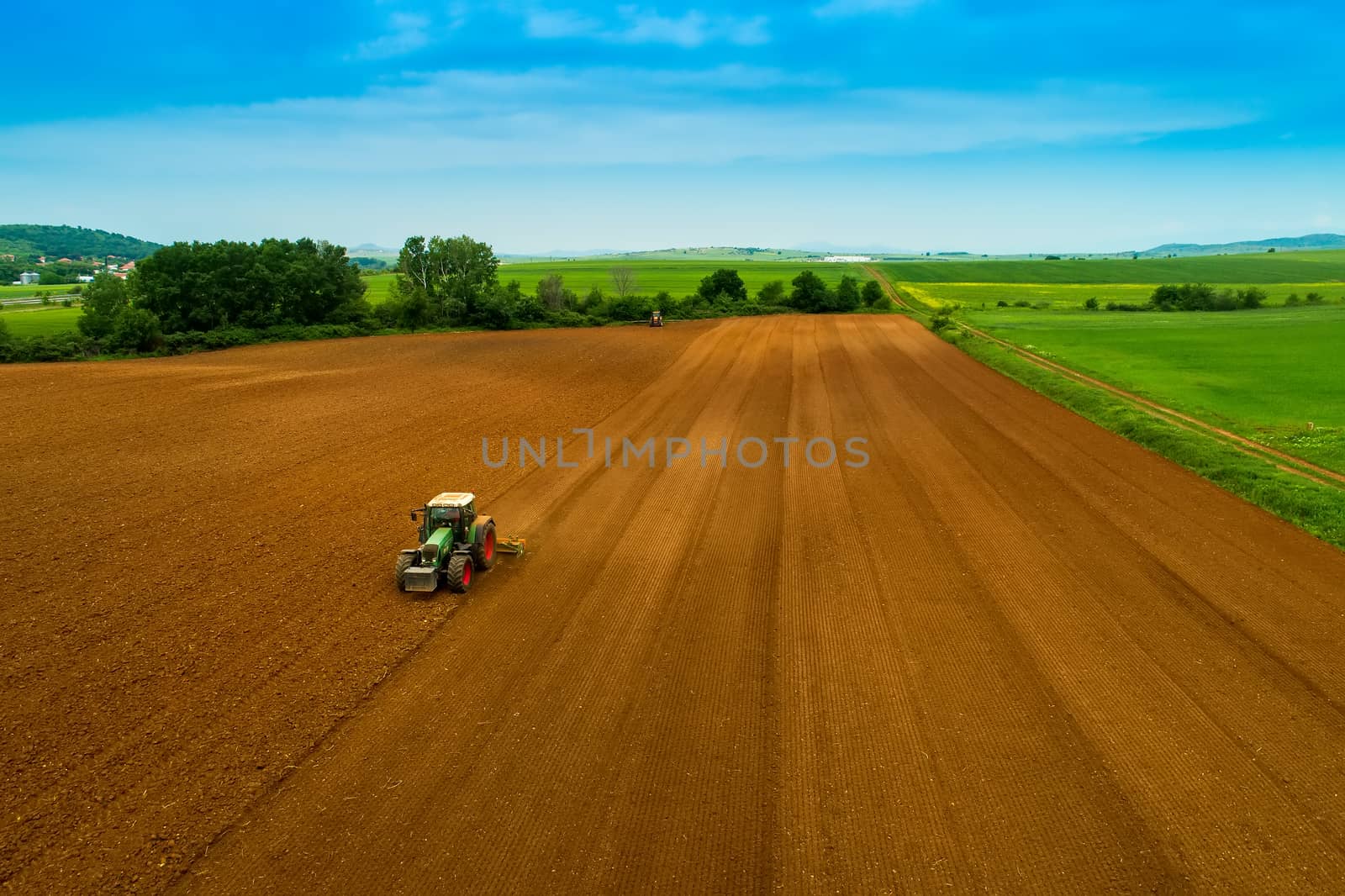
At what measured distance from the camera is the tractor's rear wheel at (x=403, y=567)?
12.3 metres

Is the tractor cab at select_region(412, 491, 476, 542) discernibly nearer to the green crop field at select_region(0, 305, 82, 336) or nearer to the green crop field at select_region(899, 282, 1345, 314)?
the green crop field at select_region(0, 305, 82, 336)

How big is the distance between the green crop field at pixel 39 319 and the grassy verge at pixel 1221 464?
59.5m

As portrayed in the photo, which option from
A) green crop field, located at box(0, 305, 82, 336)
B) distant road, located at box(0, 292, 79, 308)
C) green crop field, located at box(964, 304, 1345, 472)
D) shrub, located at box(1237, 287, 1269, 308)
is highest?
distant road, located at box(0, 292, 79, 308)

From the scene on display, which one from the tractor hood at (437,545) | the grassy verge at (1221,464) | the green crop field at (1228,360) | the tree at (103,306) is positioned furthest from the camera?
the tree at (103,306)

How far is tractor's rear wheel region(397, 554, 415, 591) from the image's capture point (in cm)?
1232

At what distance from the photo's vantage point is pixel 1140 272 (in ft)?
443

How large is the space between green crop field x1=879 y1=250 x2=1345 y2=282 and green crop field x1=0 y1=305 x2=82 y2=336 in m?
114

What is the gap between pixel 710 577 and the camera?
1286 cm

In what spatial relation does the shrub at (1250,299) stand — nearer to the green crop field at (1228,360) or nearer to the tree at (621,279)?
the green crop field at (1228,360)

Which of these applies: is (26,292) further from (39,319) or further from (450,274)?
(450,274)

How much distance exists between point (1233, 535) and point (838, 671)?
34.9 feet

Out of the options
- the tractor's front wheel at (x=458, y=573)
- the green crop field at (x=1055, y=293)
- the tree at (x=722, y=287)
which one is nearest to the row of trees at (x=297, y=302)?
the tree at (x=722, y=287)

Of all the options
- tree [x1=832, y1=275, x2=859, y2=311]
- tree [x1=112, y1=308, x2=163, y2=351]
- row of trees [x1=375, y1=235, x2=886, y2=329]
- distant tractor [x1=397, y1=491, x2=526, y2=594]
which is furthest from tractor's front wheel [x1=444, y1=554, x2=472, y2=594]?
tree [x1=832, y1=275, x2=859, y2=311]

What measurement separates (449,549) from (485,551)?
69 centimetres
